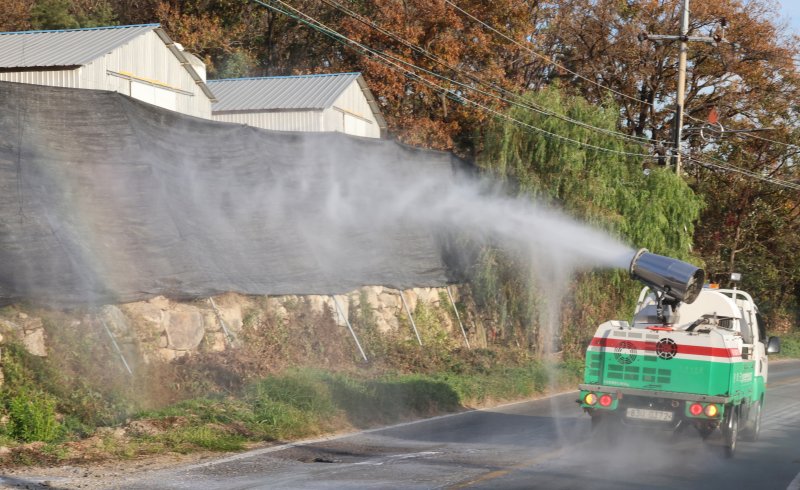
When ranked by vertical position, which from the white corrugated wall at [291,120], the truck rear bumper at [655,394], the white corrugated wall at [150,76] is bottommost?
the truck rear bumper at [655,394]

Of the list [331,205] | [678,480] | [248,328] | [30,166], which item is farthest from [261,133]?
[678,480]

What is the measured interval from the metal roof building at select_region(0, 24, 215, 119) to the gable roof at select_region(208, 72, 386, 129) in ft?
7.36

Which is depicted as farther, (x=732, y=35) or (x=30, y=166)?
(x=732, y=35)

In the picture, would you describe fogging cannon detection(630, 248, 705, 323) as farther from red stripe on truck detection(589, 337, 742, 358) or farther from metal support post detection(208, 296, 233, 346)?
metal support post detection(208, 296, 233, 346)

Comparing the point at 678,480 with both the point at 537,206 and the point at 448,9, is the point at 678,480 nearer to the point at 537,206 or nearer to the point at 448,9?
the point at 537,206

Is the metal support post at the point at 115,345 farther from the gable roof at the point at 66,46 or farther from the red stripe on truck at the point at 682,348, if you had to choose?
the gable roof at the point at 66,46

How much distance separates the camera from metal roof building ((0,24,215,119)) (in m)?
26.3

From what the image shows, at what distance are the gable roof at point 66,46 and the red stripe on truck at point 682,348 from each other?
18.2m

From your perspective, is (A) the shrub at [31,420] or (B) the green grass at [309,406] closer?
(A) the shrub at [31,420]

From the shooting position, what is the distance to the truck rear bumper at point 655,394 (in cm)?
1238

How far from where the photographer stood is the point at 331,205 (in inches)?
829

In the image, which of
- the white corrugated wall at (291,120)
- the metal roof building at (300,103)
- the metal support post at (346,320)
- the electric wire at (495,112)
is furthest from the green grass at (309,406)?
the metal roof building at (300,103)

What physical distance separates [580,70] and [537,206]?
21232mm

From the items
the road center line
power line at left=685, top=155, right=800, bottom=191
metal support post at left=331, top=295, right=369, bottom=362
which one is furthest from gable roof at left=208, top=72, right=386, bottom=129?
the road center line
